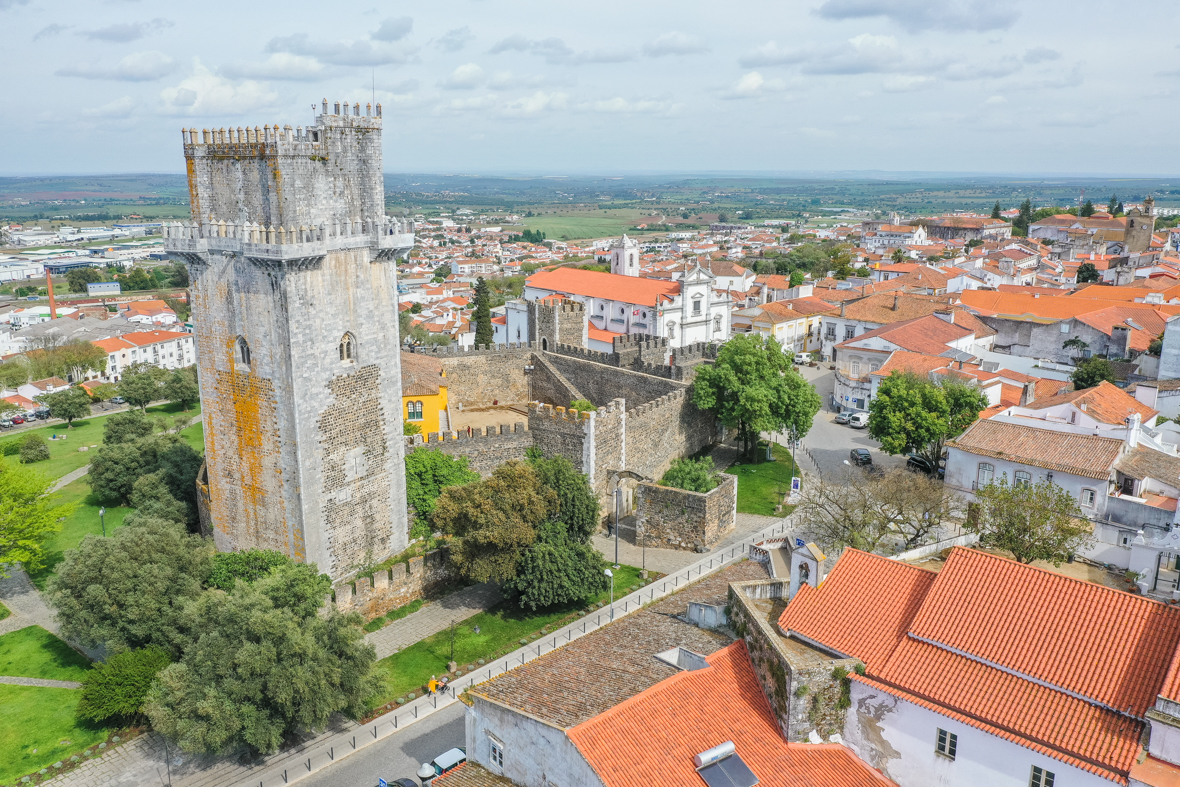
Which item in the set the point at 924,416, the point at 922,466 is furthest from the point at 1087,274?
the point at 924,416

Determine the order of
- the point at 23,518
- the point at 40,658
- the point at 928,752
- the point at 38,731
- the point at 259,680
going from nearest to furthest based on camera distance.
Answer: the point at 928,752 → the point at 259,680 → the point at 38,731 → the point at 40,658 → the point at 23,518

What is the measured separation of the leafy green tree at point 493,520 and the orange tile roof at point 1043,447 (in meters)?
15.8

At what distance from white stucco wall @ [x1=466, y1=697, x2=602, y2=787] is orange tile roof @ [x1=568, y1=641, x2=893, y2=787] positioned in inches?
16.3

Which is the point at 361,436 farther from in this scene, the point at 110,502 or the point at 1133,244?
the point at 1133,244

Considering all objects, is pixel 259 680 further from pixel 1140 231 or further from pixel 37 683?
pixel 1140 231

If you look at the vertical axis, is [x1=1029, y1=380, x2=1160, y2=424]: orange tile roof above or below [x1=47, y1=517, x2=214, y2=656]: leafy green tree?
above

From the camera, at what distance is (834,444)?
133 ft

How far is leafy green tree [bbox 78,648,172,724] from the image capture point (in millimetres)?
19438

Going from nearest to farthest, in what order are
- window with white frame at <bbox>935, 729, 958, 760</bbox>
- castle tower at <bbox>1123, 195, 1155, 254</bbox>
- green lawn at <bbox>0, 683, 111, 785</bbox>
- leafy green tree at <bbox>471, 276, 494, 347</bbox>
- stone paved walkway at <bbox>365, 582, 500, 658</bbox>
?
window with white frame at <bbox>935, 729, 958, 760</bbox> → green lawn at <bbox>0, 683, 111, 785</bbox> → stone paved walkway at <bbox>365, 582, 500, 658</bbox> → leafy green tree at <bbox>471, 276, 494, 347</bbox> → castle tower at <bbox>1123, 195, 1155, 254</bbox>

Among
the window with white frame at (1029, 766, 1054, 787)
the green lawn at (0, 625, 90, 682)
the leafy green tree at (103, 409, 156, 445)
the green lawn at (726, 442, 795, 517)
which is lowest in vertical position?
the green lawn at (0, 625, 90, 682)

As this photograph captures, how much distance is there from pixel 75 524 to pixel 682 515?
24.9 meters

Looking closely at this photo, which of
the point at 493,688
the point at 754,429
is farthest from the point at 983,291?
the point at 493,688

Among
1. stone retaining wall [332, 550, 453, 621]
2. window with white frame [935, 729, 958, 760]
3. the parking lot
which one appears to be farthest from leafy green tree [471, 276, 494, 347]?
window with white frame [935, 729, 958, 760]

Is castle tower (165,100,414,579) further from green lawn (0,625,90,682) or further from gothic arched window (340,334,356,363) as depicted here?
green lawn (0,625,90,682)
